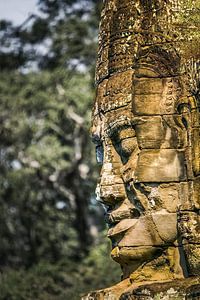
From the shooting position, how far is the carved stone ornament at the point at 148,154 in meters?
8.41

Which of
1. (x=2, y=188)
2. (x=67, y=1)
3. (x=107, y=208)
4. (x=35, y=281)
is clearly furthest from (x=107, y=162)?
(x=2, y=188)

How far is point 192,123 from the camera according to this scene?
8484mm

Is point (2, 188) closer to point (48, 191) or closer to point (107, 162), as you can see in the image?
point (48, 191)

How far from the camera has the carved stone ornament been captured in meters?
8.41

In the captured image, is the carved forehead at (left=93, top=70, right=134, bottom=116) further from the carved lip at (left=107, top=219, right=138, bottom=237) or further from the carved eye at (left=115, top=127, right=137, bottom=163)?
the carved lip at (left=107, top=219, right=138, bottom=237)

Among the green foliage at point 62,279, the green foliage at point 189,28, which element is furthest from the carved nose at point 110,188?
the green foliage at point 62,279

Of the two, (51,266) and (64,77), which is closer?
(51,266)

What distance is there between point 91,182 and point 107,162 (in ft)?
58.5

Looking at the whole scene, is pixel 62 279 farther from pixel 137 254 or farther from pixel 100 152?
pixel 137 254

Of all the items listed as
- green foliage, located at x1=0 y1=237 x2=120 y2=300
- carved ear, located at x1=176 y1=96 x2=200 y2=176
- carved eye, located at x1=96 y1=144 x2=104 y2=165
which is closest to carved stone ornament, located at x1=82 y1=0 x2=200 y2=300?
carved ear, located at x1=176 y1=96 x2=200 y2=176

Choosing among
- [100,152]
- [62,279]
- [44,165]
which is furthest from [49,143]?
[100,152]

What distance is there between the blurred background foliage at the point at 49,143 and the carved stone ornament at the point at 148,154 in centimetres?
1435

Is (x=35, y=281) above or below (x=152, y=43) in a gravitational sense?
below

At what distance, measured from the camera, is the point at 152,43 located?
8758 millimetres
